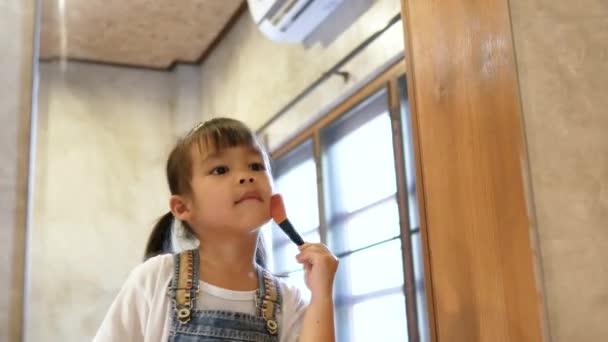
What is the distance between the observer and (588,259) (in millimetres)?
746

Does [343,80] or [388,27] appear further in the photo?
[343,80]

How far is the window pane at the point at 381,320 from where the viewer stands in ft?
5.35

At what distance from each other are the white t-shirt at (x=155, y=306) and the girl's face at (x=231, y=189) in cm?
7

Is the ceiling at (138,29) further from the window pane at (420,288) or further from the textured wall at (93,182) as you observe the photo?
the window pane at (420,288)

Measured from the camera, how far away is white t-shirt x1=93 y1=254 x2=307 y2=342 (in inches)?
30.2

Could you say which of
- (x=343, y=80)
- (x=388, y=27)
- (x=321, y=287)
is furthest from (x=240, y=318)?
(x=343, y=80)

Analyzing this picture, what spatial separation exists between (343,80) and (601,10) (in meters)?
0.99

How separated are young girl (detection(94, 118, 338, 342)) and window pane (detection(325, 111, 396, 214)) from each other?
0.86 meters

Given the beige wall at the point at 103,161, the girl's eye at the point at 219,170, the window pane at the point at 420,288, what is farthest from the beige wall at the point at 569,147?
the window pane at the point at 420,288

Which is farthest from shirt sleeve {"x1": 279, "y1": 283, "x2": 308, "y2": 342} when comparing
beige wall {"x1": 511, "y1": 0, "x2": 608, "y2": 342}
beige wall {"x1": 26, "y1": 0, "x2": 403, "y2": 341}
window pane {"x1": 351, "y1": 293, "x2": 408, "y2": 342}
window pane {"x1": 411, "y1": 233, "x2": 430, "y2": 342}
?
window pane {"x1": 351, "y1": 293, "x2": 408, "y2": 342}

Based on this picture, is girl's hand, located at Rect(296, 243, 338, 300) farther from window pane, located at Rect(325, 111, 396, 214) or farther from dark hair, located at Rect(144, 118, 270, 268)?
window pane, located at Rect(325, 111, 396, 214)

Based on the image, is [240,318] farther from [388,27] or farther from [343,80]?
[343,80]

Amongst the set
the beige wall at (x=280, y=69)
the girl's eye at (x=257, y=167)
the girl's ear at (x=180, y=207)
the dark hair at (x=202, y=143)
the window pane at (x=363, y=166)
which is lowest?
the girl's ear at (x=180, y=207)

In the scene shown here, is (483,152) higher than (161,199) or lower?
lower
